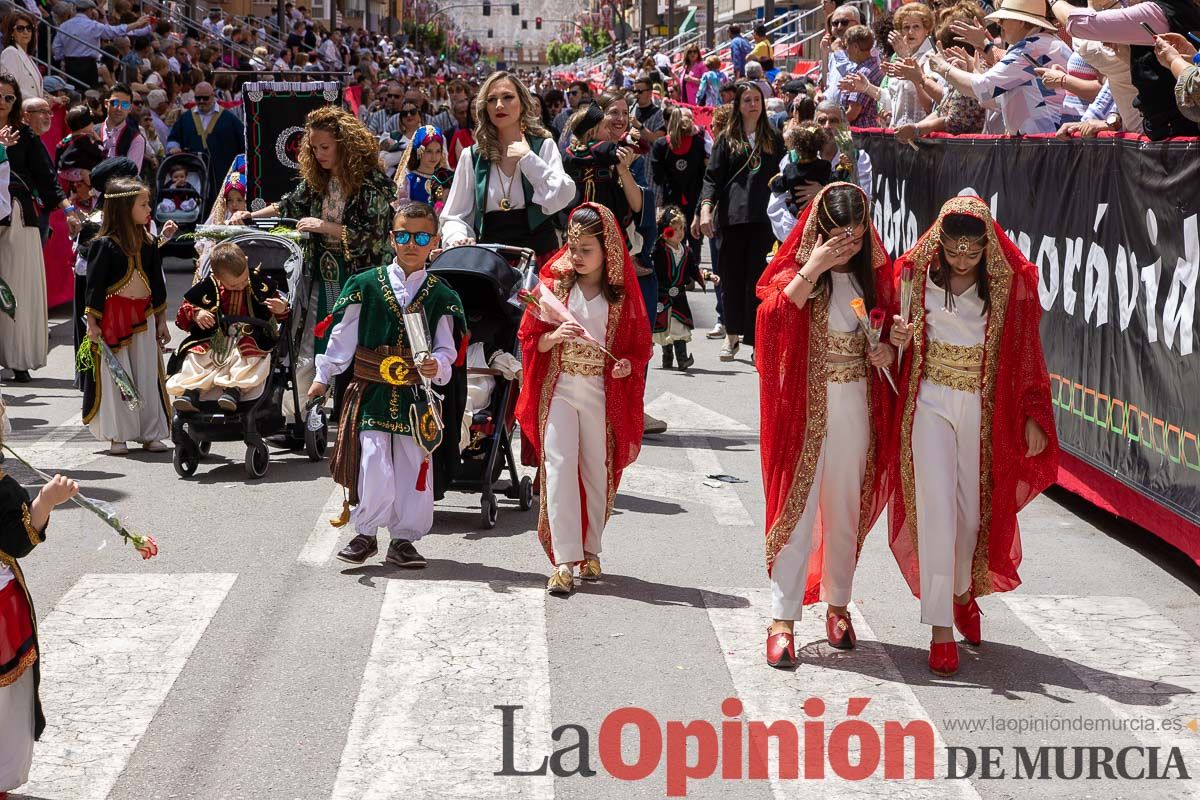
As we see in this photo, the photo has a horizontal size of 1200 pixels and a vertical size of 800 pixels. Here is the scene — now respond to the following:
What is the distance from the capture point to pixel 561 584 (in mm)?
7242

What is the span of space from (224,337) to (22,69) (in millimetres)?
8467

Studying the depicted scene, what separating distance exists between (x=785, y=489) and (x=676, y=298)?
7088mm

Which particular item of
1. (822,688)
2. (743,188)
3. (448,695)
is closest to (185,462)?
(448,695)

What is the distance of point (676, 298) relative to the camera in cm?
1334

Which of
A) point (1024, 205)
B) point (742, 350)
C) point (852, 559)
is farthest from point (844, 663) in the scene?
point (742, 350)

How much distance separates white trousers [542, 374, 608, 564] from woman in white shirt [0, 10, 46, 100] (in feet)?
37.2

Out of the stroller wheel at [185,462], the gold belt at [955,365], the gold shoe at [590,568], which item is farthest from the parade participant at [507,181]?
the gold belt at [955,365]

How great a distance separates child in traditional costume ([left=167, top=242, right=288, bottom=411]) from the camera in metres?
9.80

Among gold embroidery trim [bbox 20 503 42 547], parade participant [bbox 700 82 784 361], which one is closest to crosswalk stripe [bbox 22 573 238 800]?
gold embroidery trim [bbox 20 503 42 547]

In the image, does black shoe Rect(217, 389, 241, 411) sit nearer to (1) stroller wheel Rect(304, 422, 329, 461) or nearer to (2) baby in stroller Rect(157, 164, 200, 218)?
(1) stroller wheel Rect(304, 422, 329, 461)

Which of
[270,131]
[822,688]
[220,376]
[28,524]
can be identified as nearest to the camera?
[28,524]

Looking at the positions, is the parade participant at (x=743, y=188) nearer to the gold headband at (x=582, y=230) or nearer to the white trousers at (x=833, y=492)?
the gold headband at (x=582, y=230)

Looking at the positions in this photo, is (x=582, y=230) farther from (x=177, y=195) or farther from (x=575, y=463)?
(x=177, y=195)

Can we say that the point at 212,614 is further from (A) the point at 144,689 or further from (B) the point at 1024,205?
(B) the point at 1024,205
